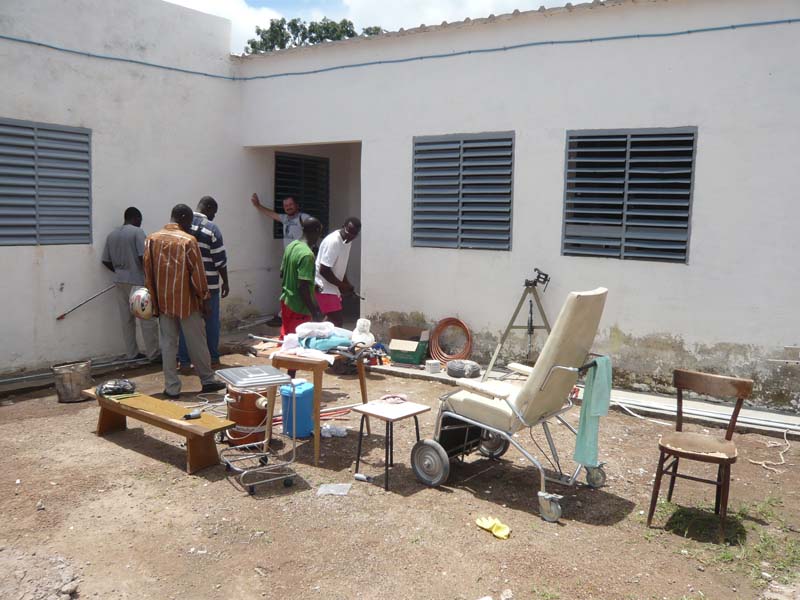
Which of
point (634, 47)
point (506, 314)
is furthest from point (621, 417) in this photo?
point (634, 47)

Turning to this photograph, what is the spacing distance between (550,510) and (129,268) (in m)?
6.13

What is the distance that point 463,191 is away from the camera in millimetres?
8625

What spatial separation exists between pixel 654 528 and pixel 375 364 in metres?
4.77

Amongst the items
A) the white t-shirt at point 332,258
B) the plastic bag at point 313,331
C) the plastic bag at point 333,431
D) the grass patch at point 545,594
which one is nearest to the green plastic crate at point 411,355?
the white t-shirt at point 332,258

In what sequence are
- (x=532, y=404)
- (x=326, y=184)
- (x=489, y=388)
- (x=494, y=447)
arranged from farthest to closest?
1. (x=326, y=184)
2. (x=494, y=447)
3. (x=489, y=388)
4. (x=532, y=404)

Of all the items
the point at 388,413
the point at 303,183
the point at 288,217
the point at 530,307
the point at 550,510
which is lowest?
the point at 550,510

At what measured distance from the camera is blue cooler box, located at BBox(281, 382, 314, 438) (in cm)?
583

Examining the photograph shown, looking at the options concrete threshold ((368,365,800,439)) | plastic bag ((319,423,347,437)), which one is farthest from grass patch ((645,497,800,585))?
plastic bag ((319,423,347,437))

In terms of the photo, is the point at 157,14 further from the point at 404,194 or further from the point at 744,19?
the point at 744,19

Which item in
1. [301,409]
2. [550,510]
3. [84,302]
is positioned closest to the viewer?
[550,510]

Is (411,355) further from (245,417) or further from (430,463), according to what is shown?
(430,463)

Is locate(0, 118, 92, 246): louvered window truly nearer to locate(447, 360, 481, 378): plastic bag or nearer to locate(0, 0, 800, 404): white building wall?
locate(0, 0, 800, 404): white building wall

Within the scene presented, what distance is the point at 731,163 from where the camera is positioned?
6895 mm

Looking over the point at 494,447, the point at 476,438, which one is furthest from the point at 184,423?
the point at 494,447
